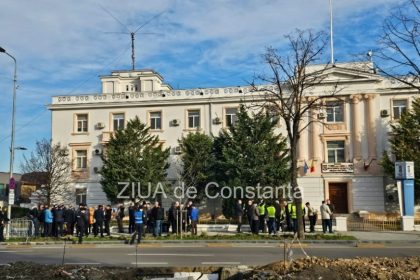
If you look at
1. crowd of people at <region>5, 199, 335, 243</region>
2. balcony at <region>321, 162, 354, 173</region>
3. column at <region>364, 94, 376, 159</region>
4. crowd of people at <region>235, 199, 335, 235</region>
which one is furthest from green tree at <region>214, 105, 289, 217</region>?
crowd of people at <region>235, 199, 335, 235</region>

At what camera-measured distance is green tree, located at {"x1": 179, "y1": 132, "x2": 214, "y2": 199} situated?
3753 cm

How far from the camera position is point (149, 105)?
141 ft

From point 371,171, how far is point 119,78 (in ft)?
91.5

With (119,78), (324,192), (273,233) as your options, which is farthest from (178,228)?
(119,78)

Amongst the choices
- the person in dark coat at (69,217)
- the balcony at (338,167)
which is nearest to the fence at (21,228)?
the person in dark coat at (69,217)

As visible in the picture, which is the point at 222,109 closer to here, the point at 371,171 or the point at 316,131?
the point at 316,131

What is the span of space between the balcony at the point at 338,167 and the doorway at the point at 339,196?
109 centimetres

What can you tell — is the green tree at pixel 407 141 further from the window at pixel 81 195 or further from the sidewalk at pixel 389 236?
the window at pixel 81 195

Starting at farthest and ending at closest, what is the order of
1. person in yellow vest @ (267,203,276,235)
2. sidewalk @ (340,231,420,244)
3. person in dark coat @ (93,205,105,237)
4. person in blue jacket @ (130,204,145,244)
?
person in yellow vest @ (267,203,276,235), person in dark coat @ (93,205,105,237), sidewalk @ (340,231,420,244), person in blue jacket @ (130,204,145,244)

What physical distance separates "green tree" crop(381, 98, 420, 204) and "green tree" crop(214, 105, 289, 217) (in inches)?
295

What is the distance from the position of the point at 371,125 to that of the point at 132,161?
18821mm

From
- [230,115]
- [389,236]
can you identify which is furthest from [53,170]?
[389,236]

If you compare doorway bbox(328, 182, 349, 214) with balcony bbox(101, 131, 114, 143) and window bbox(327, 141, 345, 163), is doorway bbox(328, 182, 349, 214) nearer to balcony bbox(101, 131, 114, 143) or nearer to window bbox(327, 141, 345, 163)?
window bbox(327, 141, 345, 163)

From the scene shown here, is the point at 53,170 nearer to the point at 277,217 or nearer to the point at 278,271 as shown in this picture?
the point at 277,217
